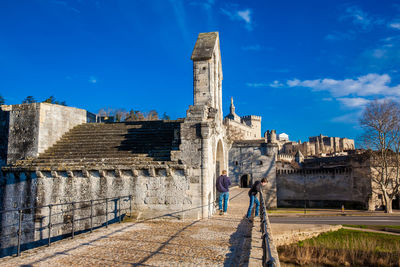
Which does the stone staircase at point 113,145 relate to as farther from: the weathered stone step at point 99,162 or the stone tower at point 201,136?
the stone tower at point 201,136

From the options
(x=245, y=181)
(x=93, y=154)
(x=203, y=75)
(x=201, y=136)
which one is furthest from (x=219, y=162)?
(x=245, y=181)

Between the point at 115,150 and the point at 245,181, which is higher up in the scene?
the point at 115,150

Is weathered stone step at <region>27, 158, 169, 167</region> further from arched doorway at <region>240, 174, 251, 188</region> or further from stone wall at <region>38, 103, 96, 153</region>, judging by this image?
arched doorway at <region>240, 174, 251, 188</region>

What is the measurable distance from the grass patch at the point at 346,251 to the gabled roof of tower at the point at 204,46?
1102 cm

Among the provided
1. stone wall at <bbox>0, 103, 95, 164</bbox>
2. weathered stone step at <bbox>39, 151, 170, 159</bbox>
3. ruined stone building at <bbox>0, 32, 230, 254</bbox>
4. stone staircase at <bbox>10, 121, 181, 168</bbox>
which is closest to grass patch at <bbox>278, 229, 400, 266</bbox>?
ruined stone building at <bbox>0, 32, 230, 254</bbox>

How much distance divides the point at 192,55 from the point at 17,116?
7999mm

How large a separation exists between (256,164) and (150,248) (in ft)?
100

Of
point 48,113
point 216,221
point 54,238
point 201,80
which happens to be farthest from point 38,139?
point 216,221

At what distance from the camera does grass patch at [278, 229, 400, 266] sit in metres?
16.0

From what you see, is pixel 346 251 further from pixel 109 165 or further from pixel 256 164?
pixel 256 164

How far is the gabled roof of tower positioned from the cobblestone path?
697 cm

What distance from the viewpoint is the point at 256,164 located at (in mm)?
36281

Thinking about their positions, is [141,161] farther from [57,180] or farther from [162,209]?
[57,180]

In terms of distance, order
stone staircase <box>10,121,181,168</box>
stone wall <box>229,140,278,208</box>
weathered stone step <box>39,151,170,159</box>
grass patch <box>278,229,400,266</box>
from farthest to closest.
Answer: stone wall <box>229,140,278,208</box> < grass patch <box>278,229,400,266</box> < weathered stone step <box>39,151,170,159</box> < stone staircase <box>10,121,181,168</box>
